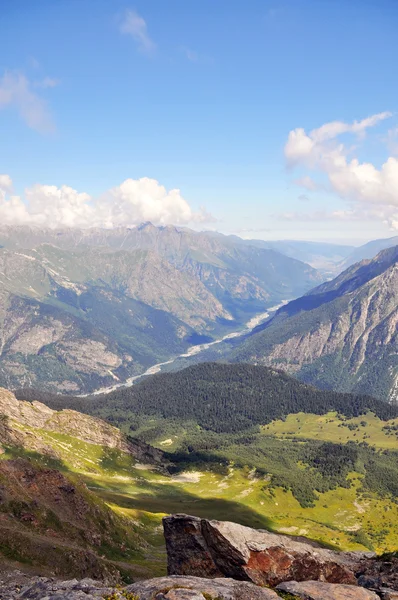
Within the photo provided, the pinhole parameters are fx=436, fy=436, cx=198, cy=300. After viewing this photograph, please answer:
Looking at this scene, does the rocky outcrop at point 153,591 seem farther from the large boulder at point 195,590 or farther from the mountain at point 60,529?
the mountain at point 60,529

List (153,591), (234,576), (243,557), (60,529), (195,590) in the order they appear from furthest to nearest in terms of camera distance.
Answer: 1. (60,529)
2. (243,557)
3. (234,576)
4. (153,591)
5. (195,590)

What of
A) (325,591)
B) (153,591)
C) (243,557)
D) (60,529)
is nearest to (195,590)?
(153,591)

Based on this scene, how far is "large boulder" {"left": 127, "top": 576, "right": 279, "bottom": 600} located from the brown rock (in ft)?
12.4

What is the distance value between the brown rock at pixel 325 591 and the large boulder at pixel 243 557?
5.13 metres

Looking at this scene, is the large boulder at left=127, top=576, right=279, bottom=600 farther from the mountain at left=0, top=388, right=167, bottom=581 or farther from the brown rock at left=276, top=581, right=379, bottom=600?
the mountain at left=0, top=388, right=167, bottom=581

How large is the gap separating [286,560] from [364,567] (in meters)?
12.6

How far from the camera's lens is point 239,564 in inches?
1937

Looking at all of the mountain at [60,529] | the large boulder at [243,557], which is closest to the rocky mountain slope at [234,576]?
the large boulder at [243,557]

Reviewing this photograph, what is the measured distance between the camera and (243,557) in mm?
49062

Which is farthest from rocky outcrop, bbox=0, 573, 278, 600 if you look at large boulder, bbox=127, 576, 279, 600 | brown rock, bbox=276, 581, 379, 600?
brown rock, bbox=276, 581, 379, 600

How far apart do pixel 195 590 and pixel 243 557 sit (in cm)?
1261

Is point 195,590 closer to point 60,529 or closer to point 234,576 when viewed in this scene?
point 234,576

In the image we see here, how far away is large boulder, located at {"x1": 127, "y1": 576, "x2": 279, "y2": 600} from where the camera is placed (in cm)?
3712

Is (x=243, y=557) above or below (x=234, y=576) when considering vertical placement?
above
